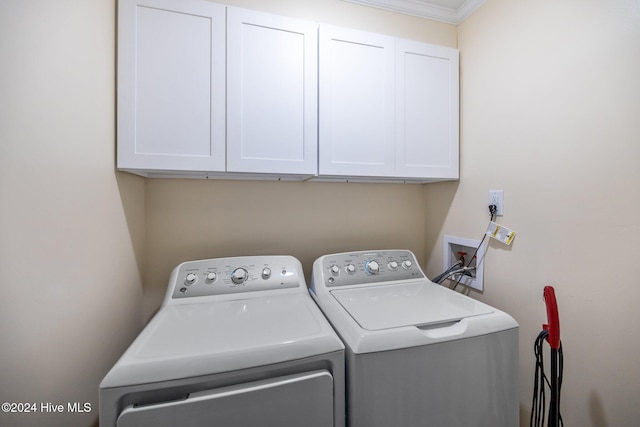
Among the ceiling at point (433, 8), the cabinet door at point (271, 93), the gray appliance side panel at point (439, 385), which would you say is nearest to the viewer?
the gray appliance side panel at point (439, 385)

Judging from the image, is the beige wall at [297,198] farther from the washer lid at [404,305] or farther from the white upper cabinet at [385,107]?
the washer lid at [404,305]

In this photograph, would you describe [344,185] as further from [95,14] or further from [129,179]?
[95,14]

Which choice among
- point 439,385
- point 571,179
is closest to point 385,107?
point 571,179

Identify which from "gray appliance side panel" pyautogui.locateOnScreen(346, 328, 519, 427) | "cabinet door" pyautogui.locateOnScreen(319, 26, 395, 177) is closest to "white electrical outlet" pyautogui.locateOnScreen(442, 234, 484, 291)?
"gray appliance side panel" pyautogui.locateOnScreen(346, 328, 519, 427)

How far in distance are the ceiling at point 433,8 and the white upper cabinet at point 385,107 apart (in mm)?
274

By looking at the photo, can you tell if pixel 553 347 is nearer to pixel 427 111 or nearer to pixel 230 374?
pixel 230 374

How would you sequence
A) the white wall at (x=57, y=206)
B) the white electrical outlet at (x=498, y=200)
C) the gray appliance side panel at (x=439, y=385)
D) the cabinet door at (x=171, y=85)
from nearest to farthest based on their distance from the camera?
the white wall at (x=57, y=206) → the gray appliance side panel at (x=439, y=385) → the cabinet door at (x=171, y=85) → the white electrical outlet at (x=498, y=200)

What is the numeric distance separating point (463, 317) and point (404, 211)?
97 centimetres

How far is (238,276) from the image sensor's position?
126 centimetres

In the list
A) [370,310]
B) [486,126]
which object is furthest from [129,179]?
[486,126]

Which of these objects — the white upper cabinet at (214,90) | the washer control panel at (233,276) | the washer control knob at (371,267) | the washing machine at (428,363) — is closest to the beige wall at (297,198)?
the white upper cabinet at (214,90)

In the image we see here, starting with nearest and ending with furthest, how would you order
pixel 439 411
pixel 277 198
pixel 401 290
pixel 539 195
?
Answer: 1. pixel 439 411
2. pixel 539 195
3. pixel 401 290
4. pixel 277 198

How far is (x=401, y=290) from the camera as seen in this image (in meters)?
1.32

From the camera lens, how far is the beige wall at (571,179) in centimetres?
87
